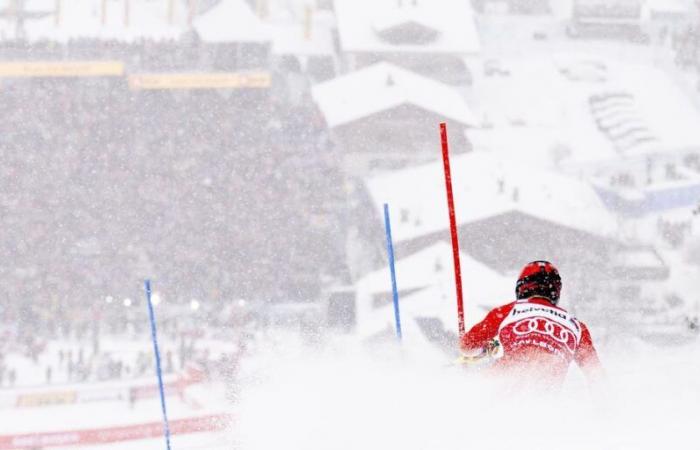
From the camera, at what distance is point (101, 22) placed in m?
38.1

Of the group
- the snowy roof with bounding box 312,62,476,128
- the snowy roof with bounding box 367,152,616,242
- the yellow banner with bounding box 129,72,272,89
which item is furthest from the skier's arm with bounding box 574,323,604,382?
the yellow banner with bounding box 129,72,272,89

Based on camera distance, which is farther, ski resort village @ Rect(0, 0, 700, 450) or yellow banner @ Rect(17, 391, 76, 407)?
yellow banner @ Rect(17, 391, 76, 407)

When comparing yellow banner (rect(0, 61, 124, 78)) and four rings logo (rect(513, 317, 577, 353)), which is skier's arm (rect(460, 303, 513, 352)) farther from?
yellow banner (rect(0, 61, 124, 78))

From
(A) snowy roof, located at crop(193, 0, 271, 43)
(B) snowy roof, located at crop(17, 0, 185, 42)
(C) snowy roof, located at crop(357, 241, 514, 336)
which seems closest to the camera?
(C) snowy roof, located at crop(357, 241, 514, 336)

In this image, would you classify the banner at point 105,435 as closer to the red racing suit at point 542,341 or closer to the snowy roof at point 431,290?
the snowy roof at point 431,290

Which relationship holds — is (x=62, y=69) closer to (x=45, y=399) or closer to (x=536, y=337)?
(x=45, y=399)

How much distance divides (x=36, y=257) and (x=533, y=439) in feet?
79.3

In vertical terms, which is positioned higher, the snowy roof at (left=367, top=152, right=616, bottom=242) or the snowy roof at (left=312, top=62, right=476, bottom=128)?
the snowy roof at (left=312, top=62, right=476, bottom=128)

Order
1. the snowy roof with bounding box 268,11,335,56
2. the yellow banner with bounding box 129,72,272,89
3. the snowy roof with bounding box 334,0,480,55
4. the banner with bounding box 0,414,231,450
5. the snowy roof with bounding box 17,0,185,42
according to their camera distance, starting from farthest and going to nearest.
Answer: the snowy roof with bounding box 334,0,480,55
the snowy roof with bounding box 268,11,335,56
the snowy roof with bounding box 17,0,185,42
the yellow banner with bounding box 129,72,272,89
the banner with bounding box 0,414,231,450

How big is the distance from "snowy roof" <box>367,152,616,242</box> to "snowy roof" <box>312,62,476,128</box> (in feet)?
10.8

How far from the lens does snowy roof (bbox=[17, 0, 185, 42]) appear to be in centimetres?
3650

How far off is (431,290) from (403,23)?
19.3 m

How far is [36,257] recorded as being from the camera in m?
26.6

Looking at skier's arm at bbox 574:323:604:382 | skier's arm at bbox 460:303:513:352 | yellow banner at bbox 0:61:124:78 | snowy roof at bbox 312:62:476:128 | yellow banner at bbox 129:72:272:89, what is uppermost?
yellow banner at bbox 0:61:124:78
